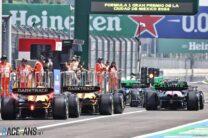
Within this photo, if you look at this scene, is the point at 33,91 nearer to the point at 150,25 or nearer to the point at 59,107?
the point at 59,107

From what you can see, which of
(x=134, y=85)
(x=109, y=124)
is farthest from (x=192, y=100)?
(x=109, y=124)

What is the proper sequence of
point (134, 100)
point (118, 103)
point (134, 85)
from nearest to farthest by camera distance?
point (118, 103) < point (134, 100) < point (134, 85)

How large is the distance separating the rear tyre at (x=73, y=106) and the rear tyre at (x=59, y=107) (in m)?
0.85

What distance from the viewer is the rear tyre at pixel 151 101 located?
28.4 metres

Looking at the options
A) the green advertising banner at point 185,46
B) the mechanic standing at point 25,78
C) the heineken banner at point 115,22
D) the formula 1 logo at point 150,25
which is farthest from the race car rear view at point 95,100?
the green advertising banner at point 185,46

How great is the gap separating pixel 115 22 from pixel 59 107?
5204 cm

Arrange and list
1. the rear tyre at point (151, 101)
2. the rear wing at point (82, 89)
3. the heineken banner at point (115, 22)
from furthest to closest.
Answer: the heineken banner at point (115, 22)
the rear tyre at point (151, 101)
the rear wing at point (82, 89)

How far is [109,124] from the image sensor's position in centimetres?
2048

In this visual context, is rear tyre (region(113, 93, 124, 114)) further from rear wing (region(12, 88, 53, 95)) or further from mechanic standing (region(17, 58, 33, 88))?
rear wing (region(12, 88, 53, 95))

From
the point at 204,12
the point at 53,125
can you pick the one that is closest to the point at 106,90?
the point at 53,125

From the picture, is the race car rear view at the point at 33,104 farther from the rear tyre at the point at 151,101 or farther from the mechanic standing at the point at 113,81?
the mechanic standing at the point at 113,81

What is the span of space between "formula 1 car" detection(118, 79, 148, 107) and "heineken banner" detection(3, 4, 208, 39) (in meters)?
36.0

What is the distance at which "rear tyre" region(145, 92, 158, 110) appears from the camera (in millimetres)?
28359

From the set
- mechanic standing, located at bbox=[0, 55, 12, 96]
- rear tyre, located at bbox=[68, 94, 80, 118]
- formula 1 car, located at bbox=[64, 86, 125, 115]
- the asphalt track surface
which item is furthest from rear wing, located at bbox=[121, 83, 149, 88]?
rear tyre, located at bbox=[68, 94, 80, 118]
